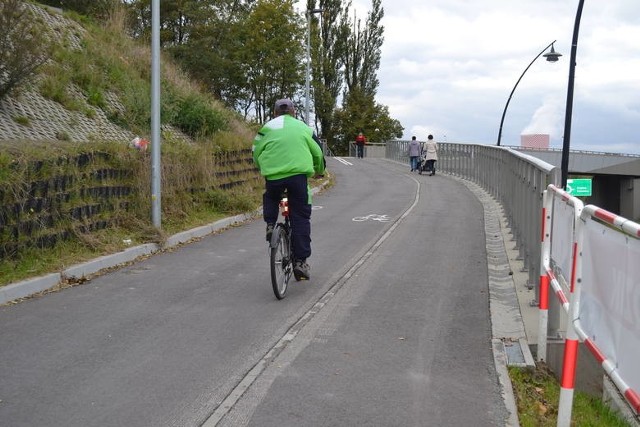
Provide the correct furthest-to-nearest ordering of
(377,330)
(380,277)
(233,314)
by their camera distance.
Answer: (380,277), (233,314), (377,330)

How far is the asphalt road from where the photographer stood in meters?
4.37

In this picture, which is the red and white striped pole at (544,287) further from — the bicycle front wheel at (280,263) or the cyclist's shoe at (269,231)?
the cyclist's shoe at (269,231)

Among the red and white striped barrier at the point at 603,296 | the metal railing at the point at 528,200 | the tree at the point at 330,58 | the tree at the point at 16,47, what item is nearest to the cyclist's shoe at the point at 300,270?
the metal railing at the point at 528,200

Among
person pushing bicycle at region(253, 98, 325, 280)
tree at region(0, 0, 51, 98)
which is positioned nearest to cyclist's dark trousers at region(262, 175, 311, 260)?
person pushing bicycle at region(253, 98, 325, 280)

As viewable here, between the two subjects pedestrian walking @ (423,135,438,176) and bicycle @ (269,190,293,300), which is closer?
bicycle @ (269,190,293,300)

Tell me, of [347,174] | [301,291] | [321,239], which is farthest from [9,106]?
[347,174]

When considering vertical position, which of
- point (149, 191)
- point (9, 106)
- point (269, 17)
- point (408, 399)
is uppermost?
point (269, 17)

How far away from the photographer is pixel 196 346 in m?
5.64

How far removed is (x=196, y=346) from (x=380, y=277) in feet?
11.1

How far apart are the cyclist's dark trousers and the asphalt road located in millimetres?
604

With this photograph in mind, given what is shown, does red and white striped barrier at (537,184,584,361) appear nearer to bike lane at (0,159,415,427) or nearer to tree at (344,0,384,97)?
bike lane at (0,159,415,427)

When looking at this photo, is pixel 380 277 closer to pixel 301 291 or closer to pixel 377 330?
pixel 301 291

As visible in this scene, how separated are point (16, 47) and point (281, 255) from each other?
26.7 ft

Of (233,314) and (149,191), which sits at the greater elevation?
(149,191)
